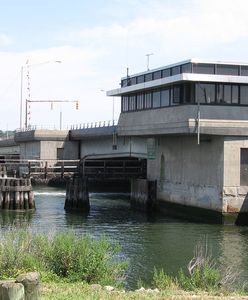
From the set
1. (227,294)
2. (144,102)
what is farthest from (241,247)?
(144,102)

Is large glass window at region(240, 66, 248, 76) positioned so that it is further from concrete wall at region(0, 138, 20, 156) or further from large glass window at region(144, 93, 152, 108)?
concrete wall at region(0, 138, 20, 156)

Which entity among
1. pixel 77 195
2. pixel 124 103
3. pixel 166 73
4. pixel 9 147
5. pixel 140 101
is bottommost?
pixel 77 195

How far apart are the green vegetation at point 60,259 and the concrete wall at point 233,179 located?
22.6 metres

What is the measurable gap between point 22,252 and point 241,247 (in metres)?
16.3

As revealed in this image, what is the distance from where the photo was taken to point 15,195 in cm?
4662

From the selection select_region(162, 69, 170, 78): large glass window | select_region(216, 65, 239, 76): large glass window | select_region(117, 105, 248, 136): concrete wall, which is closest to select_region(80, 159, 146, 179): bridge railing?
select_region(117, 105, 248, 136): concrete wall

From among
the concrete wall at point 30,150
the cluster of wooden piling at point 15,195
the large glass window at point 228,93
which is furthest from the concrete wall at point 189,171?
the concrete wall at point 30,150

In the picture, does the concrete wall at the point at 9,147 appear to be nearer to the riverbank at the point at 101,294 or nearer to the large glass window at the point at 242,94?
the large glass window at the point at 242,94

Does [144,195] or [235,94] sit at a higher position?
[235,94]

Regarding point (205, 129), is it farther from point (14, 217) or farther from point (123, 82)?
point (14, 217)

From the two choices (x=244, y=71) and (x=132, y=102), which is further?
(x=132, y=102)

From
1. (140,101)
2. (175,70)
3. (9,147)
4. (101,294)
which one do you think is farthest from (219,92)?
(9,147)

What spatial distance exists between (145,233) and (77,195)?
1418cm

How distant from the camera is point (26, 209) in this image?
46.4 meters
